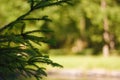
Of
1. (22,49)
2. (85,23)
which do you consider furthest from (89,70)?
(22,49)

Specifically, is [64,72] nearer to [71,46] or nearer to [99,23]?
[99,23]

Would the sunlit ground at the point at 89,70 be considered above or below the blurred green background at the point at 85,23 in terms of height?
below

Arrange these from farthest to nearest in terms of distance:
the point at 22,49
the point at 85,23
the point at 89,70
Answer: the point at 85,23, the point at 89,70, the point at 22,49

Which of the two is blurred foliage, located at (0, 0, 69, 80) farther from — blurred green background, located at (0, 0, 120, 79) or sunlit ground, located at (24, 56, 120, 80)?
blurred green background, located at (0, 0, 120, 79)

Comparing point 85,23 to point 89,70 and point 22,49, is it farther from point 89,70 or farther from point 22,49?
point 22,49

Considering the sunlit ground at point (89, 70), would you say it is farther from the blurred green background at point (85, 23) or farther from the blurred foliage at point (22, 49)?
the blurred foliage at point (22, 49)

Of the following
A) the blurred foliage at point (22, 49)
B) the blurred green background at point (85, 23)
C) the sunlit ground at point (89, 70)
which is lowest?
the blurred foliage at point (22, 49)

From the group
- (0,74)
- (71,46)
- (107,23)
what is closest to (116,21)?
(107,23)

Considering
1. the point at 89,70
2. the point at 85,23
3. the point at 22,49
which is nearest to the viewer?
the point at 22,49

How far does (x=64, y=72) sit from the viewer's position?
30.1 metres

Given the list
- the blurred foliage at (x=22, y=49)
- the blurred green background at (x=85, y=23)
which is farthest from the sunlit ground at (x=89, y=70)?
the blurred foliage at (x=22, y=49)

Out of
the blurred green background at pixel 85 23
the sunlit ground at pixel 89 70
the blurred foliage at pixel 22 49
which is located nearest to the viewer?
the blurred foliage at pixel 22 49

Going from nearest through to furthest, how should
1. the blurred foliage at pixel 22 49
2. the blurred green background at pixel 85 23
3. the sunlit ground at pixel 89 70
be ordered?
the blurred foliage at pixel 22 49
the sunlit ground at pixel 89 70
the blurred green background at pixel 85 23

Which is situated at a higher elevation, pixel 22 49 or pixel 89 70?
pixel 89 70
